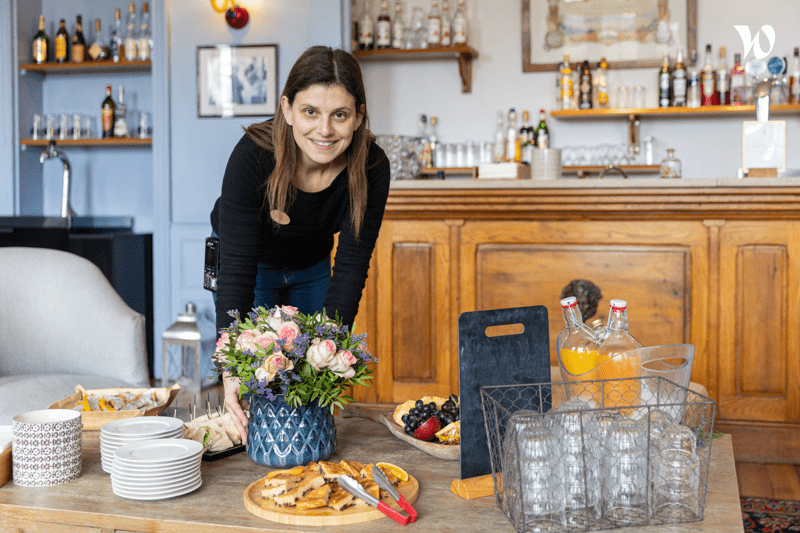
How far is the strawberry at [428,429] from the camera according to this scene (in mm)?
1242

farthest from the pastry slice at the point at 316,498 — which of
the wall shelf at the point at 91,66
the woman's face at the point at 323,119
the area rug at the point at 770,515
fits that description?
the wall shelf at the point at 91,66

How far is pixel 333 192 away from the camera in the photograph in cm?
173

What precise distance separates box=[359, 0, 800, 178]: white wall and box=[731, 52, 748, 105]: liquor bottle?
0.49ft

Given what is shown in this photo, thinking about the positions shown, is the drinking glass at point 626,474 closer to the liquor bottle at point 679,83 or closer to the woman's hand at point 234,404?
the woman's hand at point 234,404

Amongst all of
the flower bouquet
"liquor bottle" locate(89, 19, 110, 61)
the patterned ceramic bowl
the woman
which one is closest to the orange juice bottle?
the flower bouquet

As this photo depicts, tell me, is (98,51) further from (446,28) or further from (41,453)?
(41,453)

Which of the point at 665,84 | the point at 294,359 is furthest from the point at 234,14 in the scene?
the point at 294,359

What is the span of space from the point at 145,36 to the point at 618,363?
417 cm

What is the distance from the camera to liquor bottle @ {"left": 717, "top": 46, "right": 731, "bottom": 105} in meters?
4.08

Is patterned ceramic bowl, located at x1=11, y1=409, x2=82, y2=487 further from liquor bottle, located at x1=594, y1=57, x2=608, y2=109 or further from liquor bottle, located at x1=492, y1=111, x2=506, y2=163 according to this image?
liquor bottle, located at x1=594, y1=57, x2=608, y2=109

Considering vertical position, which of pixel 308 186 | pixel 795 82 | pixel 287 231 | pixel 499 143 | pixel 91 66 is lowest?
pixel 287 231

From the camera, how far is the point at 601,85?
4234mm

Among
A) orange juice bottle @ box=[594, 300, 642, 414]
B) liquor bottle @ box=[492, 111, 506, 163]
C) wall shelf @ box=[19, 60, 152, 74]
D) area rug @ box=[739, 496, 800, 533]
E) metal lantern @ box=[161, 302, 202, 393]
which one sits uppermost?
wall shelf @ box=[19, 60, 152, 74]

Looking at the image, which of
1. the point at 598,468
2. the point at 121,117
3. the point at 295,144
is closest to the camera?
the point at 598,468
